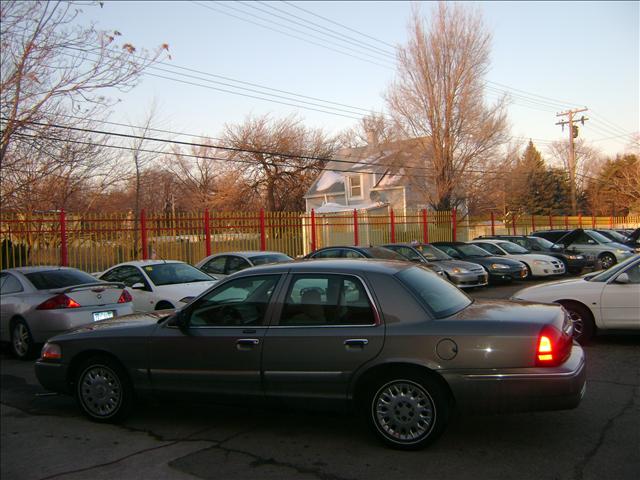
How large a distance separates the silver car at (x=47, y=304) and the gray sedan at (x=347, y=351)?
11.0ft

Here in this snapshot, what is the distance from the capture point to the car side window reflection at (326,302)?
4.86 meters

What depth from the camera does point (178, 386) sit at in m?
5.35

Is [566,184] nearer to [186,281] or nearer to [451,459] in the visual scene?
[186,281]

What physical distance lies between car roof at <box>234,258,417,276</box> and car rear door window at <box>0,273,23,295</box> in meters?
6.01

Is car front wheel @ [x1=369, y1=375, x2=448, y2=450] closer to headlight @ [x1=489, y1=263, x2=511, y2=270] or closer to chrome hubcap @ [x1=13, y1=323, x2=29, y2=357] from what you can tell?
chrome hubcap @ [x1=13, y1=323, x2=29, y2=357]

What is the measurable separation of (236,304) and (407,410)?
1.79m

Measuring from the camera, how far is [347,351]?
186 inches

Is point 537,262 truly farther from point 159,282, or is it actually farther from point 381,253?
point 159,282

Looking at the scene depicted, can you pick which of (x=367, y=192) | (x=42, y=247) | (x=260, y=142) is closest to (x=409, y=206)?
(x=367, y=192)

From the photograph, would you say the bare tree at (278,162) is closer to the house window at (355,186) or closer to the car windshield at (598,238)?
the house window at (355,186)

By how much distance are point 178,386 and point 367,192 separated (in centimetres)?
3827

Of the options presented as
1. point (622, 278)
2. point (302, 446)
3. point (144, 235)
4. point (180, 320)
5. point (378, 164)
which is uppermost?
point (378, 164)

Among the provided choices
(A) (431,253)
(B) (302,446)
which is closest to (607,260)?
(A) (431,253)

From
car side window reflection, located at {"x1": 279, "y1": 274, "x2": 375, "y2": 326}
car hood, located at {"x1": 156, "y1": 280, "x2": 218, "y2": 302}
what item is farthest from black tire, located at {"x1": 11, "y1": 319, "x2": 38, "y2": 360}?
car side window reflection, located at {"x1": 279, "y1": 274, "x2": 375, "y2": 326}
